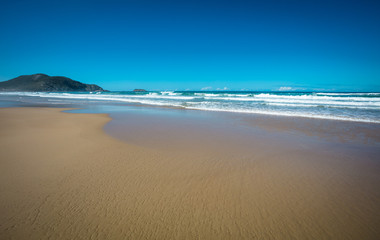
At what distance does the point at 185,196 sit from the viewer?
2.47m

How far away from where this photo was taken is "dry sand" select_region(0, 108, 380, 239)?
1883 millimetres

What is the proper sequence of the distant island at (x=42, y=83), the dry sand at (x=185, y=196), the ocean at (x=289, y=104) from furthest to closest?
the distant island at (x=42, y=83), the ocean at (x=289, y=104), the dry sand at (x=185, y=196)

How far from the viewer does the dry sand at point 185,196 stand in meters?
1.88

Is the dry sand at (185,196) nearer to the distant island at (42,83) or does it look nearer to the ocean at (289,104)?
the ocean at (289,104)

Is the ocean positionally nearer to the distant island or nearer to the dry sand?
the dry sand

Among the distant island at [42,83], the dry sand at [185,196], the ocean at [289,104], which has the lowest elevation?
the dry sand at [185,196]

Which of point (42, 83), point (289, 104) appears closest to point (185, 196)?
point (289, 104)

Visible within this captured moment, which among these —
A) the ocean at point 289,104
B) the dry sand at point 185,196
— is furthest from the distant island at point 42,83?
the dry sand at point 185,196

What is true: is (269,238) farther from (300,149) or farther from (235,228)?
(300,149)

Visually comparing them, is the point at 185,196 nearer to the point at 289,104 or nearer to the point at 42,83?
the point at 289,104

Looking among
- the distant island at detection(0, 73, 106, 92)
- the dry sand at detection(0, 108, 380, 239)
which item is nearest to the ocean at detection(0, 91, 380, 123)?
the dry sand at detection(0, 108, 380, 239)

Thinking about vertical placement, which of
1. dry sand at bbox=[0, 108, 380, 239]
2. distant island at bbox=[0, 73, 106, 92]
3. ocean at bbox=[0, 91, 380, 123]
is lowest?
dry sand at bbox=[0, 108, 380, 239]

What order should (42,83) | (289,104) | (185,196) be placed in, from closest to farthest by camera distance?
1. (185,196)
2. (289,104)
3. (42,83)

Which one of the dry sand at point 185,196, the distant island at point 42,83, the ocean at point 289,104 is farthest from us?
the distant island at point 42,83
